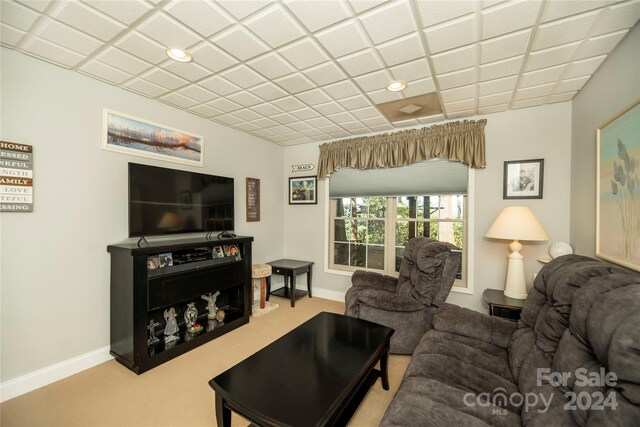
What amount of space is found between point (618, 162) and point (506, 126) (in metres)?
1.46

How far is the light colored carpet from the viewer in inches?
66.0

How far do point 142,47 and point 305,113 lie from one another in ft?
5.42

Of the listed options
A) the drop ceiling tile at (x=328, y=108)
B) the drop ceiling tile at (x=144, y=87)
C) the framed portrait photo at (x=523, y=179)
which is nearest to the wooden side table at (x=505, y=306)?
the framed portrait photo at (x=523, y=179)

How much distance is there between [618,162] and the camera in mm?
1706

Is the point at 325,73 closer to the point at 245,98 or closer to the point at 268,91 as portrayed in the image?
the point at 268,91

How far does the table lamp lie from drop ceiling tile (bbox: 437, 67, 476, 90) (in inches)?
52.1

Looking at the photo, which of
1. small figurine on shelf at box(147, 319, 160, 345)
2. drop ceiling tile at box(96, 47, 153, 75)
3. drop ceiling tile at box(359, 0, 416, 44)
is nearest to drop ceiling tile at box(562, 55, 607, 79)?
drop ceiling tile at box(359, 0, 416, 44)

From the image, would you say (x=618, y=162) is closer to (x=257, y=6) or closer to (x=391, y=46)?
(x=391, y=46)

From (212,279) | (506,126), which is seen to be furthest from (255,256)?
(506,126)

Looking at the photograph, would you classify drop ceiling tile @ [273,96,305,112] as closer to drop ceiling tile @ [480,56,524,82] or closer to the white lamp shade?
drop ceiling tile @ [480,56,524,82]

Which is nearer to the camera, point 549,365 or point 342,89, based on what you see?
point 549,365

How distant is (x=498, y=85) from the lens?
2373 mm

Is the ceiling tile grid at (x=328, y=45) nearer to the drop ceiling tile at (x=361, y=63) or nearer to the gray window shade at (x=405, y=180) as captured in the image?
the drop ceiling tile at (x=361, y=63)

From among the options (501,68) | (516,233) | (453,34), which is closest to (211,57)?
(453,34)
